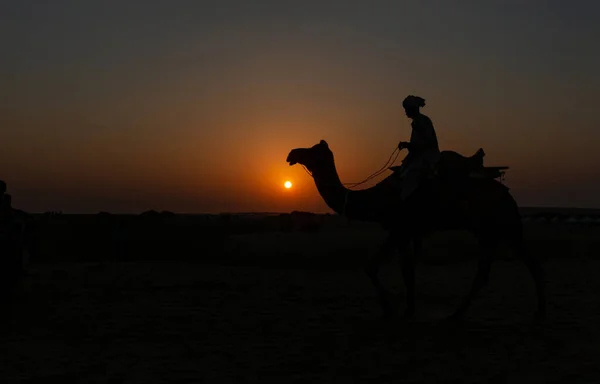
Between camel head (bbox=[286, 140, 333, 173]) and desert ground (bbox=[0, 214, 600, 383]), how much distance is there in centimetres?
247

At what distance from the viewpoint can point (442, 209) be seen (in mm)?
10703

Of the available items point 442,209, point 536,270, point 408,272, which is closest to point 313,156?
point 442,209

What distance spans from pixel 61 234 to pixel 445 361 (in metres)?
28.0

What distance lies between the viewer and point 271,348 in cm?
866

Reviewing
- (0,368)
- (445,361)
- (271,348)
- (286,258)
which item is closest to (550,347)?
(445,361)

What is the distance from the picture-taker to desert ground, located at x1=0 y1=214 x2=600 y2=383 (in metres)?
7.51

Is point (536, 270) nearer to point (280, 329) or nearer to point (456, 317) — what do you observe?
point (456, 317)

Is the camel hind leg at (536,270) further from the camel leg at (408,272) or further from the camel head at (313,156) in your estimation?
the camel head at (313,156)

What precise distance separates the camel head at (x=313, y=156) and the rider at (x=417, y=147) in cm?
123

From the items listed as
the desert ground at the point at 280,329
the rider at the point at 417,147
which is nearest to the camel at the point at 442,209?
the rider at the point at 417,147

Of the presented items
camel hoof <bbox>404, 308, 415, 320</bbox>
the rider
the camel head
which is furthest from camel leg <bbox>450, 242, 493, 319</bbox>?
the camel head

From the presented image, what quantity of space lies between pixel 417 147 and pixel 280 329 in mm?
3461

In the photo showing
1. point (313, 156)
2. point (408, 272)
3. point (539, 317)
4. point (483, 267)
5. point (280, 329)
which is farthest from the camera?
point (313, 156)

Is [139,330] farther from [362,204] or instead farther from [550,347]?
[550,347]
